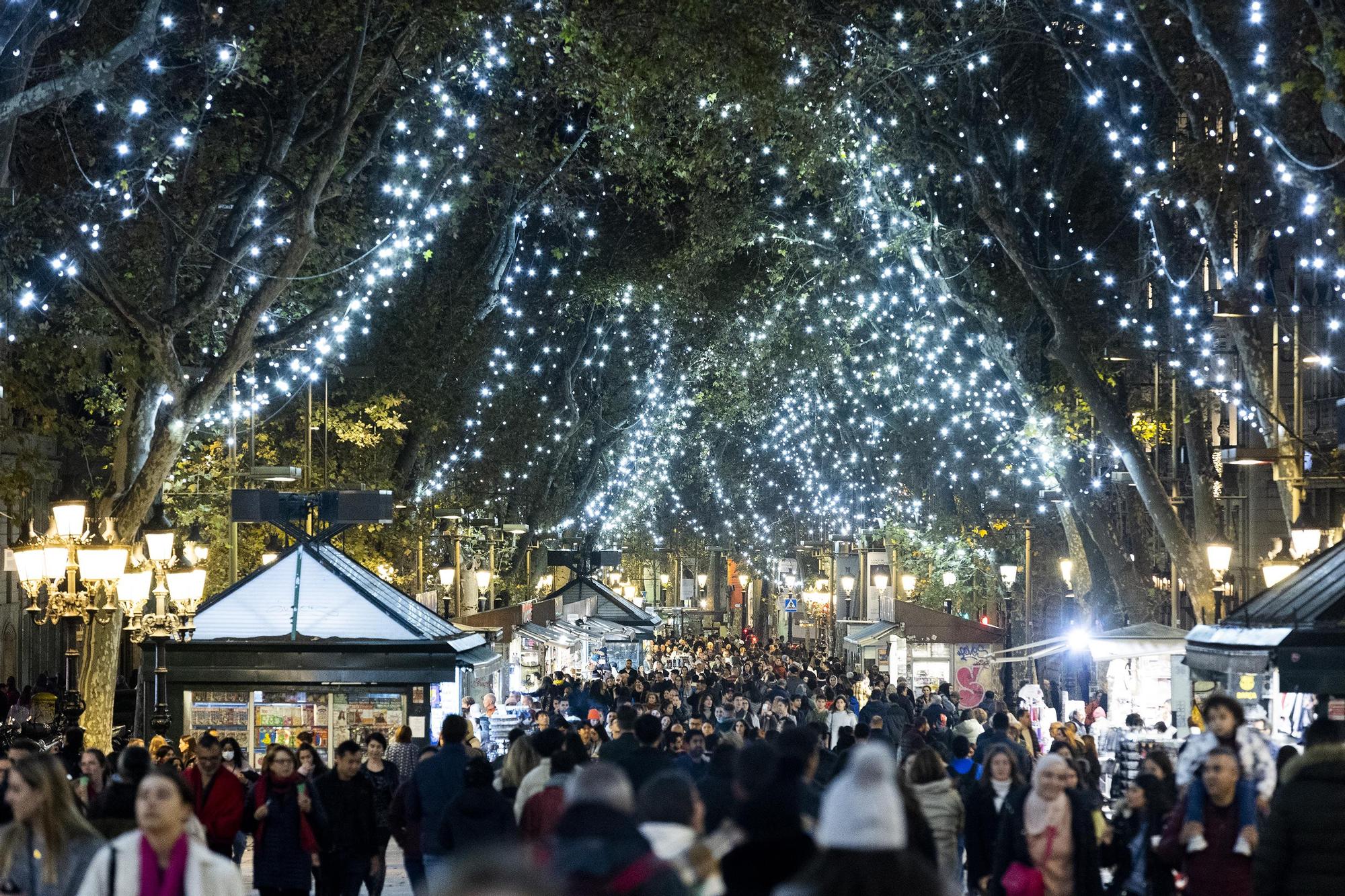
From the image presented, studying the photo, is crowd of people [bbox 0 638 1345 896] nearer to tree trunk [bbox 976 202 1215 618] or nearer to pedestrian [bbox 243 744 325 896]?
pedestrian [bbox 243 744 325 896]

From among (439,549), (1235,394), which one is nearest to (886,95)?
(1235,394)

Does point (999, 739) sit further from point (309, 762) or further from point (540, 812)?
point (540, 812)

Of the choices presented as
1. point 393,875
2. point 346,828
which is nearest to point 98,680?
point 393,875

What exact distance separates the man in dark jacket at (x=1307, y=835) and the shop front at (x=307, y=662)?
1048 centimetres

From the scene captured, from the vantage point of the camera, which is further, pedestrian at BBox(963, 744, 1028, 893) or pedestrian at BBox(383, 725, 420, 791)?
pedestrian at BBox(383, 725, 420, 791)

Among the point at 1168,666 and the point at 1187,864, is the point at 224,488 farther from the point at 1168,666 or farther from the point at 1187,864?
the point at 1187,864

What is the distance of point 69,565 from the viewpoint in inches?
626

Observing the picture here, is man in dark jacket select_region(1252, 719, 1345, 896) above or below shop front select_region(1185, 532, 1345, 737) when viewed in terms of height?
below

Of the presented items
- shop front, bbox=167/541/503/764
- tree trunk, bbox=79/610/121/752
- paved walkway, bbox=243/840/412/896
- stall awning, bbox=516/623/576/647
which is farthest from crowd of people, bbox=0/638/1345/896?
stall awning, bbox=516/623/576/647

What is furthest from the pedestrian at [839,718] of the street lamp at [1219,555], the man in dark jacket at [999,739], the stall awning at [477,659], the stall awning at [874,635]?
the stall awning at [874,635]

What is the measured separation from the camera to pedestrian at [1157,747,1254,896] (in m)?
8.27

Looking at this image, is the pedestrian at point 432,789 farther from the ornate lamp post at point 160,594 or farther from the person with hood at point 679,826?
the ornate lamp post at point 160,594

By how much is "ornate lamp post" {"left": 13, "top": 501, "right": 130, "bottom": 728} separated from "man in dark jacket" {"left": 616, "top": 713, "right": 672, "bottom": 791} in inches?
266

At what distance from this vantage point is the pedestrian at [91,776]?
1062 centimetres
